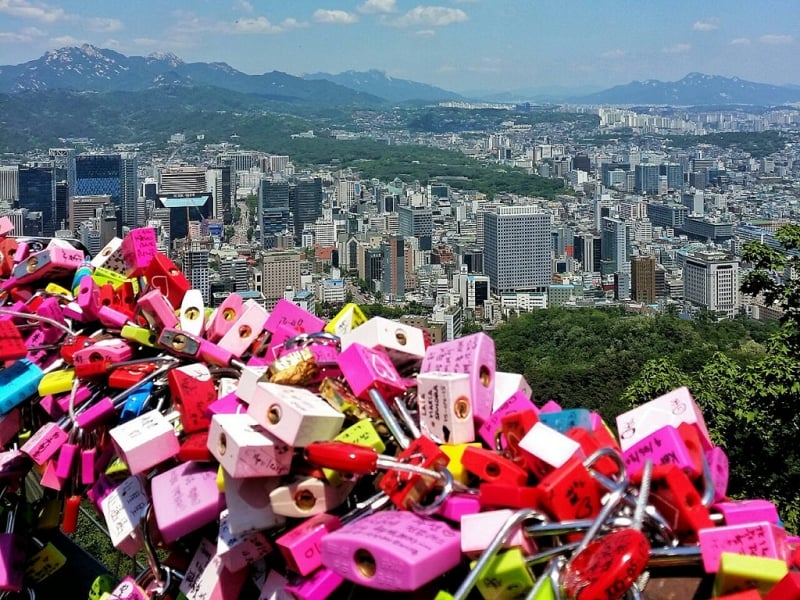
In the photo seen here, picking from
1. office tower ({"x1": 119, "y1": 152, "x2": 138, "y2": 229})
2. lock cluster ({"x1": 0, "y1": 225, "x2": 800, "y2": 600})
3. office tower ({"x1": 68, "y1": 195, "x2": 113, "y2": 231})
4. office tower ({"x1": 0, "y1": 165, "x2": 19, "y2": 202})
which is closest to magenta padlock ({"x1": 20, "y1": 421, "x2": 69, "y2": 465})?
lock cluster ({"x1": 0, "y1": 225, "x2": 800, "y2": 600})

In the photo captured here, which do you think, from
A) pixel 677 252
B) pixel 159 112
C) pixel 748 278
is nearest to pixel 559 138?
pixel 159 112

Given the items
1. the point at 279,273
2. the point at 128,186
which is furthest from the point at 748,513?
the point at 128,186

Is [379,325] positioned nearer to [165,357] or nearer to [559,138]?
Answer: [165,357]

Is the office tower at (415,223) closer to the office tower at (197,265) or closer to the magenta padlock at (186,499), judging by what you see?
the office tower at (197,265)

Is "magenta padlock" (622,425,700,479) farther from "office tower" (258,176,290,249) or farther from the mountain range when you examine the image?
the mountain range

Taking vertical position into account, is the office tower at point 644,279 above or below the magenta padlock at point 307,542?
below

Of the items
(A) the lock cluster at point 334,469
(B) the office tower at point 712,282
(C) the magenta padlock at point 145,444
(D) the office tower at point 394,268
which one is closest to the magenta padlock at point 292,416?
(A) the lock cluster at point 334,469
